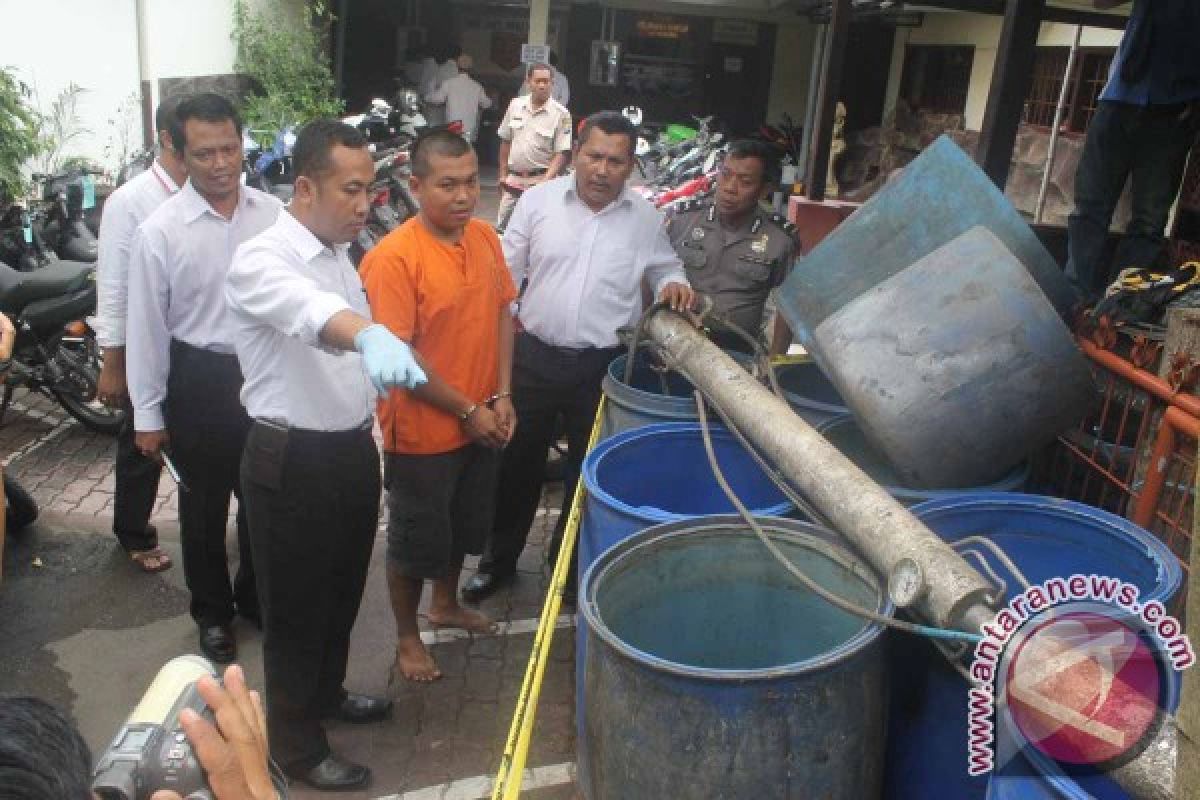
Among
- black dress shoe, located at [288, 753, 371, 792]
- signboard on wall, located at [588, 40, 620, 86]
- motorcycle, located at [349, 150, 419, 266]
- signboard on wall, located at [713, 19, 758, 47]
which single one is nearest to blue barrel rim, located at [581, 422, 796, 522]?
black dress shoe, located at [288, 753, 371, 792]

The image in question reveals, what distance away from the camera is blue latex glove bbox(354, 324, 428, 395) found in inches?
82.0

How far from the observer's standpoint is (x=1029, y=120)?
981 cm

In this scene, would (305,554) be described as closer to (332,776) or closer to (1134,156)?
(332,776)

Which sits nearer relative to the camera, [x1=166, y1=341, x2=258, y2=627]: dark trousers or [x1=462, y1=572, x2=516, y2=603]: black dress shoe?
[x1=166, y1=341, x2=258, y2=627]: dark trousers

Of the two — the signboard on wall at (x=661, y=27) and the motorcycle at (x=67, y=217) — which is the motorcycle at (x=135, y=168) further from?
the signboard on wall at (x=661, y=27)

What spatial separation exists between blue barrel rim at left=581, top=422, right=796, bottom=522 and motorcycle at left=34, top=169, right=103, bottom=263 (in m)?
4.69

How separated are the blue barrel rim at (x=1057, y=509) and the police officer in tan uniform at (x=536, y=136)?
712cm

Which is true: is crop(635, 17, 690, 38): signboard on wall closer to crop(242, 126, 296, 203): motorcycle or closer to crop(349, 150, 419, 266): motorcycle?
crop(349, 150, 419, 266): motorcycle

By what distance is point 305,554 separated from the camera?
269 cm

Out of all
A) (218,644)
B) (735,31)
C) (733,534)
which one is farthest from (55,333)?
(735,31)

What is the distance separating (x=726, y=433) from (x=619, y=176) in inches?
46.5

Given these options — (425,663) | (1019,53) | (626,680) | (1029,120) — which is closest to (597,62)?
(1029,120)

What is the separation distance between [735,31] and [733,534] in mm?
17262

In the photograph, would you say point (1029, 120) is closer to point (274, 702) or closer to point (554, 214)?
point (554, 214)
